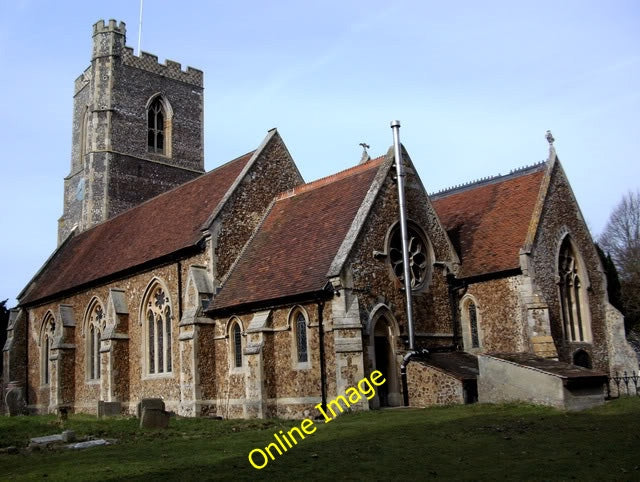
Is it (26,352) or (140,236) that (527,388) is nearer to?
(140,236)

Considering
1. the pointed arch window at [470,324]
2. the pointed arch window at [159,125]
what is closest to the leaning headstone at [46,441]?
the pointed arch window at [470,324]

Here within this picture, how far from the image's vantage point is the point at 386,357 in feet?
68.1

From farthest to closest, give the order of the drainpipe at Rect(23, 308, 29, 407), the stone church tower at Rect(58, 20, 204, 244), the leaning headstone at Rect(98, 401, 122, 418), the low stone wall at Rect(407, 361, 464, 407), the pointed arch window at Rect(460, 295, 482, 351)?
the stone church tower at Rect(58, 20, 204, 244), the drainpipe at Rect(23, 308, 29, 407), the leaning headstone at Rect(98, 401, 122, 418), the pointed arch window at Rect(460, 295, 482, 351), the low stone wall at Rect(407, 361, 464, 407)

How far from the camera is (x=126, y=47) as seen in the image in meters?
40.5

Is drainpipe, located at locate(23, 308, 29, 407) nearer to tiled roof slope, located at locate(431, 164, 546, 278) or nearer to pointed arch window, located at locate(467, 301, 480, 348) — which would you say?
tiled roof slope, located at locate(431, 164, 546, 278)

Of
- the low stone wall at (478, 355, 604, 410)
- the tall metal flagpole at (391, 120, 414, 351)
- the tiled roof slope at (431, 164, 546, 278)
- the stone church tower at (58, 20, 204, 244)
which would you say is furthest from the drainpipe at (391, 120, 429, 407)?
the stone church tower at (58, 20, 204, 244)

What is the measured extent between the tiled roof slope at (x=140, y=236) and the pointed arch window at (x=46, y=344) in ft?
4.16

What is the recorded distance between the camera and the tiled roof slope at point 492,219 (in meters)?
23.7

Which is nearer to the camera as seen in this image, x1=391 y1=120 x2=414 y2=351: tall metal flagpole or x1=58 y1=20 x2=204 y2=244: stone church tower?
x1=391 y1=120 x2=414 y2=351: tall metal flagpole

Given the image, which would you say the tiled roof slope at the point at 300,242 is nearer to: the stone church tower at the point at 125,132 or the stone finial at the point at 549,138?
the stone finial at the point at 549,138

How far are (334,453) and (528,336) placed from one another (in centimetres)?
1155

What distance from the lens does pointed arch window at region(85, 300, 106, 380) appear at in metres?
29.1

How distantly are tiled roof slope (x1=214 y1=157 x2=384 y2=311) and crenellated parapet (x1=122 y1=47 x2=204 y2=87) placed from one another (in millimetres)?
19225

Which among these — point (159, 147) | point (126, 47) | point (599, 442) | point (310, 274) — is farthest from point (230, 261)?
point (126, 47)
